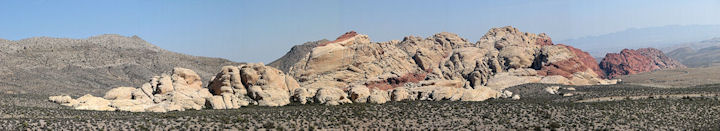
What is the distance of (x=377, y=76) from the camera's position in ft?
316

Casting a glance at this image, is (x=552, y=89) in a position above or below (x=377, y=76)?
below

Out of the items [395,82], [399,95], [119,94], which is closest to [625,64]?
[395,82]

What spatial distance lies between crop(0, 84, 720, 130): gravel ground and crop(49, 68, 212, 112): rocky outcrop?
24.5ft

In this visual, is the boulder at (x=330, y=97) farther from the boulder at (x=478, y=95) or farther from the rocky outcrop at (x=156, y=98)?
the boulder at (x=478, y=95)

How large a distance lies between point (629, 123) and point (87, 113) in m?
51.0

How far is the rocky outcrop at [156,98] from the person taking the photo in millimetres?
65000

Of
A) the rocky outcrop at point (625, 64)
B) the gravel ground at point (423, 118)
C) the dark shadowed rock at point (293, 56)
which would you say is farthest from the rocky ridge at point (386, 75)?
the dark shadowed rock at point (293, 56)

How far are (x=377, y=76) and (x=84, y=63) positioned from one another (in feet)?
255

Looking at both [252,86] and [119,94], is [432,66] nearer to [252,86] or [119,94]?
[252,86]

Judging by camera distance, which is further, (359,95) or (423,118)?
(359,95)

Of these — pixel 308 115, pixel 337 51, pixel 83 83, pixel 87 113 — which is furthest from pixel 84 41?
pixel 308 115

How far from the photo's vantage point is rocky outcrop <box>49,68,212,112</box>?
2559 inches

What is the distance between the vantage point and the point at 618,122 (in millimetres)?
53625

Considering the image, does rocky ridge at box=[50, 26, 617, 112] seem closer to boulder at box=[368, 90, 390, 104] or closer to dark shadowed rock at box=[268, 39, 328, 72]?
boulder at box=[368, 90, 390, 104]
